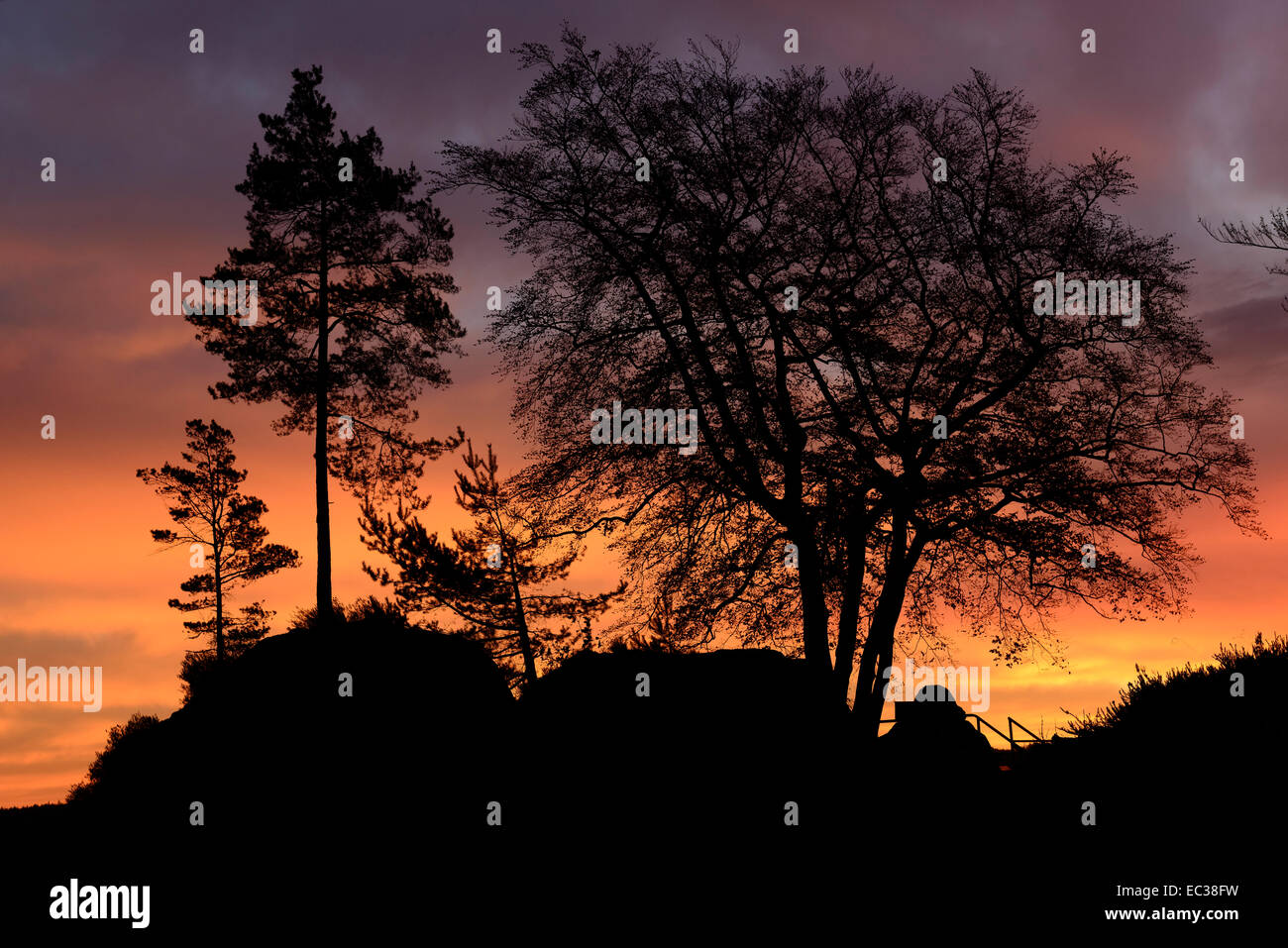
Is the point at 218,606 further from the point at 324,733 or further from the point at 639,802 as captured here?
the point at 639,802

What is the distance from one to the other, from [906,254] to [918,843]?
13259mm

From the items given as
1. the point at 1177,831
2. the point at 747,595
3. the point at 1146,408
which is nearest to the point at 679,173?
the point at 747,595

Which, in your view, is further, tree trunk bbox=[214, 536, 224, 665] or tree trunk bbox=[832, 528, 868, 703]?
tree trunk bbox=[214, 536, 224, 665]

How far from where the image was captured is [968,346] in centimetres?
2180

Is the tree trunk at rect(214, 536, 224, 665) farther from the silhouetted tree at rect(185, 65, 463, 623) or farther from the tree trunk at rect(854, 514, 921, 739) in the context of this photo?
the tree trunk at rect(854, 514, 921, 739)

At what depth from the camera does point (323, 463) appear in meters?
25.3

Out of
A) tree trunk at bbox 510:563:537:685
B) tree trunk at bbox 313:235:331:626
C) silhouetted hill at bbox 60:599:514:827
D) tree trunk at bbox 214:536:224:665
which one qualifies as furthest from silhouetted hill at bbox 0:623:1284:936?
tree trunk at bbox 214:536:224:665

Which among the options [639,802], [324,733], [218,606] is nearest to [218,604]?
[218,606]

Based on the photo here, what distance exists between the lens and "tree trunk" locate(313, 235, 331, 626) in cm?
2384

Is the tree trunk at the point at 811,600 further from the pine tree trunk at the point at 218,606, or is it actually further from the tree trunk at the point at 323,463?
the pine tree trunk at the point at 218,606

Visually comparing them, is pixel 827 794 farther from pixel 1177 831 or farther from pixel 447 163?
pixel 447 163

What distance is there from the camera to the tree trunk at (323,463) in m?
23.8

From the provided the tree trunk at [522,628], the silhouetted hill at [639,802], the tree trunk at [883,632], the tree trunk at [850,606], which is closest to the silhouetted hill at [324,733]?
the silhouetted hill at [639,802]

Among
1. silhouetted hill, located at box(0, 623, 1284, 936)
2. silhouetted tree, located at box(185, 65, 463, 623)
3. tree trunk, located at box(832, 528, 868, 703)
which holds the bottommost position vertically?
silhouetted hill, located at box(0, 623, 1284, 936)
